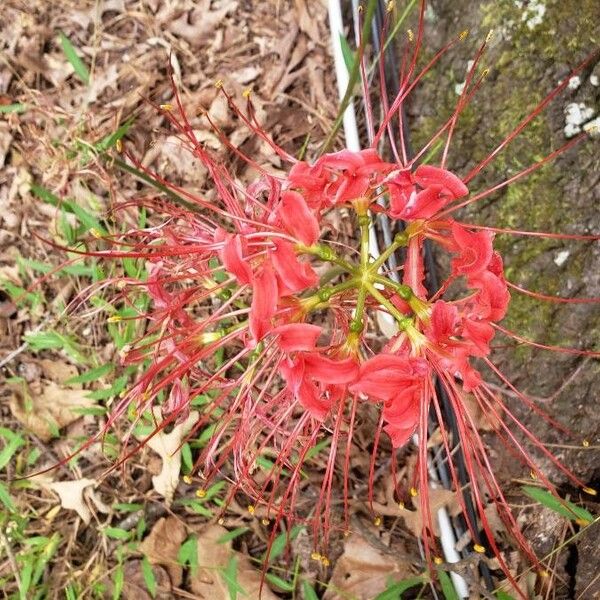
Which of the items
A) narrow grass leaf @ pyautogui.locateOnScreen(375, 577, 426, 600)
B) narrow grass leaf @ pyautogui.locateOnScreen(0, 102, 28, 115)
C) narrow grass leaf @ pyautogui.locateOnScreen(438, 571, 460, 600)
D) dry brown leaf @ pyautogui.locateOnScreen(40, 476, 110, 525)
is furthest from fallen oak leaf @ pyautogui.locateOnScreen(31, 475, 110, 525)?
narrow grass leaf @ pyautogui.locateOnScreen(0, 102, 28, 115)

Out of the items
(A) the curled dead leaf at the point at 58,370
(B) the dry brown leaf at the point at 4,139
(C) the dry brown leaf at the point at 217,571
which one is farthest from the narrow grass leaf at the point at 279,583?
(B) the dry brown leaf at the point at 4,139

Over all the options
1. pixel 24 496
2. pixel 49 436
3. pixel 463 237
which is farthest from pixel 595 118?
pixel 24 496

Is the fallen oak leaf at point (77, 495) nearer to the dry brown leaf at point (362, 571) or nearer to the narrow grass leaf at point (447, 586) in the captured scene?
the dry brown leaf at point (362, 571)

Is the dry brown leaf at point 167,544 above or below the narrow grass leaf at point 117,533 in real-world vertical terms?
above

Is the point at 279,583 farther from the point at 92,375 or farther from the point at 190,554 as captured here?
the point at 92,375

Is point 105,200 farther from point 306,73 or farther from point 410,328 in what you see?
point 410,328

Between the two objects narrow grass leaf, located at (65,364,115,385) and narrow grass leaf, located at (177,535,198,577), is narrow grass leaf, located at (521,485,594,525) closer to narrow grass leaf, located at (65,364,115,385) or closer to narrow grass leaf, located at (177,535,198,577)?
narrow grass leaf, located at (177,535,198,577)
